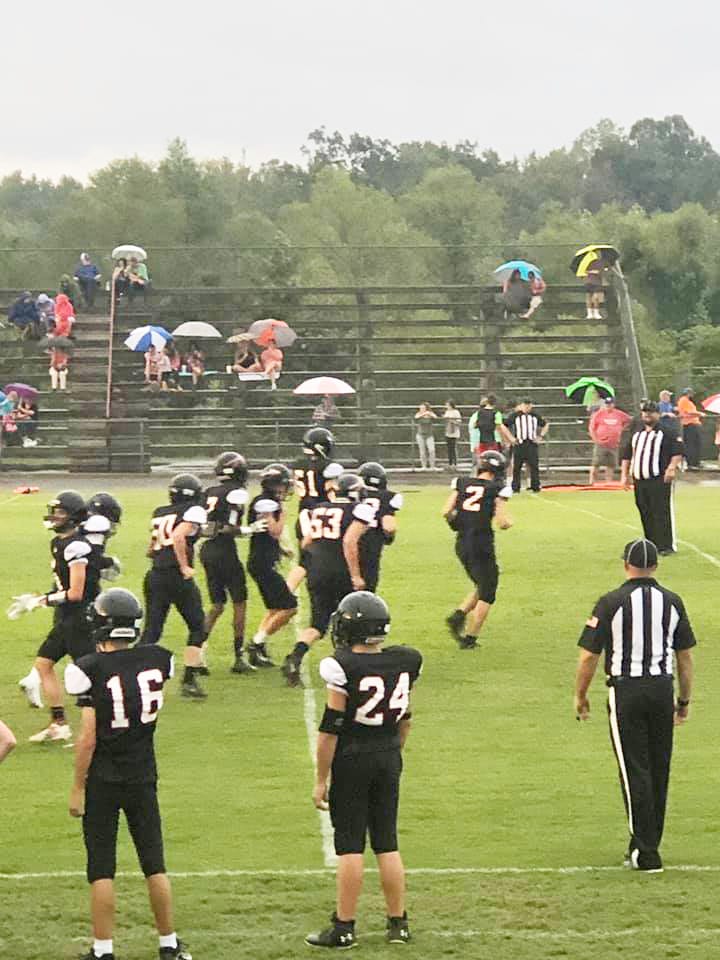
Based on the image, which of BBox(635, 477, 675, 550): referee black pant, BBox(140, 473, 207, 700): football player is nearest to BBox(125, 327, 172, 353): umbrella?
BBox(635, 477, 675, 550): referee black pant

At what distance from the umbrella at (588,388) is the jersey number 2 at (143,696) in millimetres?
31008

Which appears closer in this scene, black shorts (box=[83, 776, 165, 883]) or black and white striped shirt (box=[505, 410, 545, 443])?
black shorts (box=[83, 776, 165, 883])

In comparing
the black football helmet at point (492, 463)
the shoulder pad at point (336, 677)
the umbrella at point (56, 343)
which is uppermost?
the umbrella at point (56, 343)

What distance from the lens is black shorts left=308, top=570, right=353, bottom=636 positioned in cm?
1442

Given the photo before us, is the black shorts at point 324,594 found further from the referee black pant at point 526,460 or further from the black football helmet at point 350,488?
the referee black pant at point 526,460

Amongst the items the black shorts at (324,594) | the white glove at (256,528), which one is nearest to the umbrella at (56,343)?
the white glove at (256,528)

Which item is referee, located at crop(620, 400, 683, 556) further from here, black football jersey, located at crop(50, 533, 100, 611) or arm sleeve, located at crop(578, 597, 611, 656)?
arm sleeve, located at crop(578, 597, 611, 656)

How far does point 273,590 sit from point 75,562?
11.5 feet

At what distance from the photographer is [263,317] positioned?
1693 inches

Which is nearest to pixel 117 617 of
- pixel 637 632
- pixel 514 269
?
pixel 637 632

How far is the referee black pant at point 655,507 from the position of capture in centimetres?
2097

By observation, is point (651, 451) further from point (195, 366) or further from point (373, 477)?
point (195, 366)

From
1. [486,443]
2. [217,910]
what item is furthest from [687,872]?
[486,443]

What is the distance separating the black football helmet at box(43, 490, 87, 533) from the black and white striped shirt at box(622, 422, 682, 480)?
32.1 feet
